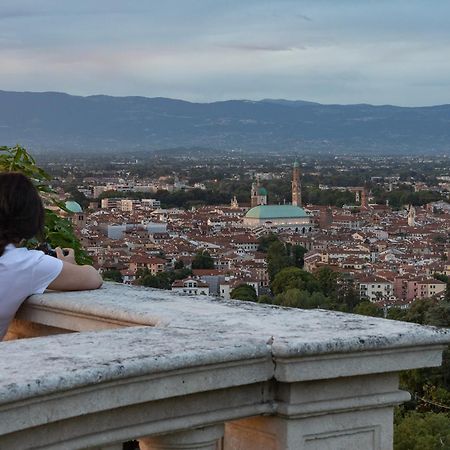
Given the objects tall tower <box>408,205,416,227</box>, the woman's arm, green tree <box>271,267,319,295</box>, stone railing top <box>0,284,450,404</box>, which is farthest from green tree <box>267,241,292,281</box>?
stone railing top <box>0,284,450,404</box>

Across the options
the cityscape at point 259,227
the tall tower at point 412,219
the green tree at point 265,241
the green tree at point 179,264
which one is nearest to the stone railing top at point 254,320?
the cityscape at point 259,227

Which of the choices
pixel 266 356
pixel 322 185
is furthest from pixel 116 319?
pixel 322 185

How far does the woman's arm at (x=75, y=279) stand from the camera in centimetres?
222

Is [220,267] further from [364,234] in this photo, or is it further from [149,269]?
[364,234]

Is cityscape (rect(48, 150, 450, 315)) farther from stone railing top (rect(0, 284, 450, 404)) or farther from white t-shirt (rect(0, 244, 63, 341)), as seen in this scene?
stone railing top (rect(0, 284, 450, 404))

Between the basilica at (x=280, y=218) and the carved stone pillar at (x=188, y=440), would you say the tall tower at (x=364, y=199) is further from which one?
the carved stone pillar at (x=188, y=440)

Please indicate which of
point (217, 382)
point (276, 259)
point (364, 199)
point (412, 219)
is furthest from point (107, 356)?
point (364, 199)

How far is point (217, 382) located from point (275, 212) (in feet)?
269

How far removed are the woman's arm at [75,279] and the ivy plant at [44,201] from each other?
0.87 metres

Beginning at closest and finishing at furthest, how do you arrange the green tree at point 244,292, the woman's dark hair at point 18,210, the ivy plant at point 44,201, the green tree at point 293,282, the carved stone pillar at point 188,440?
the carved stone pillar at point 188,440
the woman's dark hair at point 18,210
the ivy plant at point 44,201
the green tree at point 244,292
the green tree at point 293,282

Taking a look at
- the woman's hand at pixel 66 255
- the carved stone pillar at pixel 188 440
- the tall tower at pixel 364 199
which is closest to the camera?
the carved stone pillar at pixel 188 440

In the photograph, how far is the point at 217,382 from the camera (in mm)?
1529

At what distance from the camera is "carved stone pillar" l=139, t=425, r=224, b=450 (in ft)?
5.07

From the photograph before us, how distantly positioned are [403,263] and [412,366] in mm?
56521
